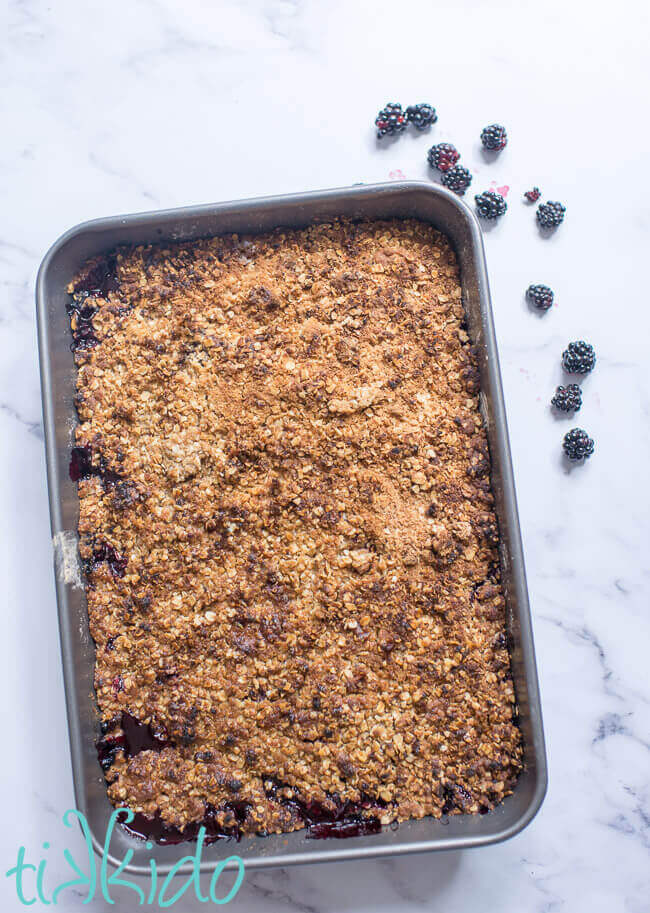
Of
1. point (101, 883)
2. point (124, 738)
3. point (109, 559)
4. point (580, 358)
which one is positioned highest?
point (580, 358)

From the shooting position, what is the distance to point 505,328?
1.79m

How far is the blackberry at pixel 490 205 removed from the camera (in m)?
1.77

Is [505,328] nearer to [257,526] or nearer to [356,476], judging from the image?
[356,476]

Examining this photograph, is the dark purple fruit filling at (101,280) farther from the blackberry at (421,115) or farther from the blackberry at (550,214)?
the blackberry at (550,214)

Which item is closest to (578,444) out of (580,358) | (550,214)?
(580,358)

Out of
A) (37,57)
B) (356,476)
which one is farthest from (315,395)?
(37,57)

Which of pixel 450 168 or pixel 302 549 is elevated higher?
pixel 450 168

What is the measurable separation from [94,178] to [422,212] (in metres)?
0.90

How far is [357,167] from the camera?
1.81m

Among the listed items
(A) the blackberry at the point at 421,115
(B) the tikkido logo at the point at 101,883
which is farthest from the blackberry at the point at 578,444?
(B) the tikkido logo at the point at 101,883

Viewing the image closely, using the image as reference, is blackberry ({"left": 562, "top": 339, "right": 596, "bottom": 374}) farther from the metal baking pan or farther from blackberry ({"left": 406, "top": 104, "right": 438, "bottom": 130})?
blackberry ({"left": 406, "top": 104, "right": 438, "bottom": 130})

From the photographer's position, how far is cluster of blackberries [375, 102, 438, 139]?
5.84 feet

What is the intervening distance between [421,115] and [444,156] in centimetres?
12

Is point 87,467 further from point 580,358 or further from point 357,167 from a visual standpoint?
point 580,358
